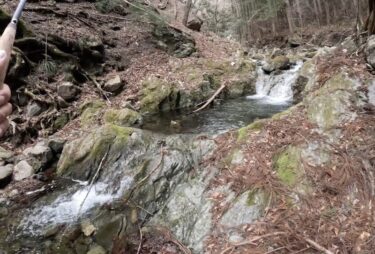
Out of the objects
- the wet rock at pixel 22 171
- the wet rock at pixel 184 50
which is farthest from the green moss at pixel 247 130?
the wet rock at pixel 184 50

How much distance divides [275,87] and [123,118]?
19.9 feet

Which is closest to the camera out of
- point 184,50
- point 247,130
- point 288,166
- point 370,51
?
point 288,166

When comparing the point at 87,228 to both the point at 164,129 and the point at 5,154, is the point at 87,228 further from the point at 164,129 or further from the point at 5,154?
the point at 164,129

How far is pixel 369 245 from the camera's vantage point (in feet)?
12.6

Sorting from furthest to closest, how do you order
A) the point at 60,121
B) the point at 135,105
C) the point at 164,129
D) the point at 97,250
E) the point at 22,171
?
the point at 135,105
the point at 60,121
the point at 164,129
the point at 22,171
the point at 97,250

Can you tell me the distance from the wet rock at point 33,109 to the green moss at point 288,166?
6932 mm

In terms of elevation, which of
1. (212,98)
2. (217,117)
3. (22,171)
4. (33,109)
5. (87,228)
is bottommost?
(87,228)

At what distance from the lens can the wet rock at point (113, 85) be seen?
11414 millimetres

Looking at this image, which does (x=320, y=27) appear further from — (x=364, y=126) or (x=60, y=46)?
(x=364, y=126)

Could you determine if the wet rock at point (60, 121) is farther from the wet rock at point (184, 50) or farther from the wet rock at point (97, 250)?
the wet rock at point (184, 50)

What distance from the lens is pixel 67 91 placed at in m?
10.5

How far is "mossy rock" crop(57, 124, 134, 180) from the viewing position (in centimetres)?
741

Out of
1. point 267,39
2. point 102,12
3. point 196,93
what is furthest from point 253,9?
point 196,93

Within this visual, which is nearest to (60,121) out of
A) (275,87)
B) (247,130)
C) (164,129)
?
(164,129)
